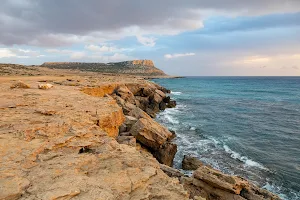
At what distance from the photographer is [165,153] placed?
15008mm

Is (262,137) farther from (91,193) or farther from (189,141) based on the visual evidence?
(91,193)

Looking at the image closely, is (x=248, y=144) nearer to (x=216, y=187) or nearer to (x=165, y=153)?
(x=165, y=153)

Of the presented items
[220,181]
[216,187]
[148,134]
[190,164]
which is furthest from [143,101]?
[220,181]

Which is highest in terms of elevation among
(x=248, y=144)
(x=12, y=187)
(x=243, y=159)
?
(x=12, y=187)

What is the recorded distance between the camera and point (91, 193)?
4824mm

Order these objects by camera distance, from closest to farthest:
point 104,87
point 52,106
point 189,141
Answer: point 52,106, point 189,141, point 104,87

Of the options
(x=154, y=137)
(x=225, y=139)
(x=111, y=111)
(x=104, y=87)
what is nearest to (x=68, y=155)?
(x=111, y=111)

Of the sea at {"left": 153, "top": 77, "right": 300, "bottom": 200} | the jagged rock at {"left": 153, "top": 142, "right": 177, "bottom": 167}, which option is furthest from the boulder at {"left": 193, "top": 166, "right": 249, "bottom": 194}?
the sea at {"left": 153, "top": 77, "right": 300, "bottom": 200}

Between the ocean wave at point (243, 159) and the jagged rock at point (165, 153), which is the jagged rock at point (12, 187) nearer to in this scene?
the jagged rock at point (165, 153)

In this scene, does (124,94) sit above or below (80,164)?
below

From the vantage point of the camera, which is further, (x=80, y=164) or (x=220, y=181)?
(x=220, y=181)

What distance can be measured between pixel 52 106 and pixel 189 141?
14.5 m

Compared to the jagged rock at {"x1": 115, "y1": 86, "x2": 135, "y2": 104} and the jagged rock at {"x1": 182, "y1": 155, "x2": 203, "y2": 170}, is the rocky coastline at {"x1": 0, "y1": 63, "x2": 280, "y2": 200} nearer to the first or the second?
the jagged rock at {"x1": 182, "y1": 155, "x2": 203, "y2": 170}

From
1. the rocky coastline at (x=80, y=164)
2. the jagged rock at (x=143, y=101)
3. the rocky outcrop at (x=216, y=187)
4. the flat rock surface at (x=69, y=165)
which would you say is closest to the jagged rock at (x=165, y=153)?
the rocky coastline at (x=80, y=164)
